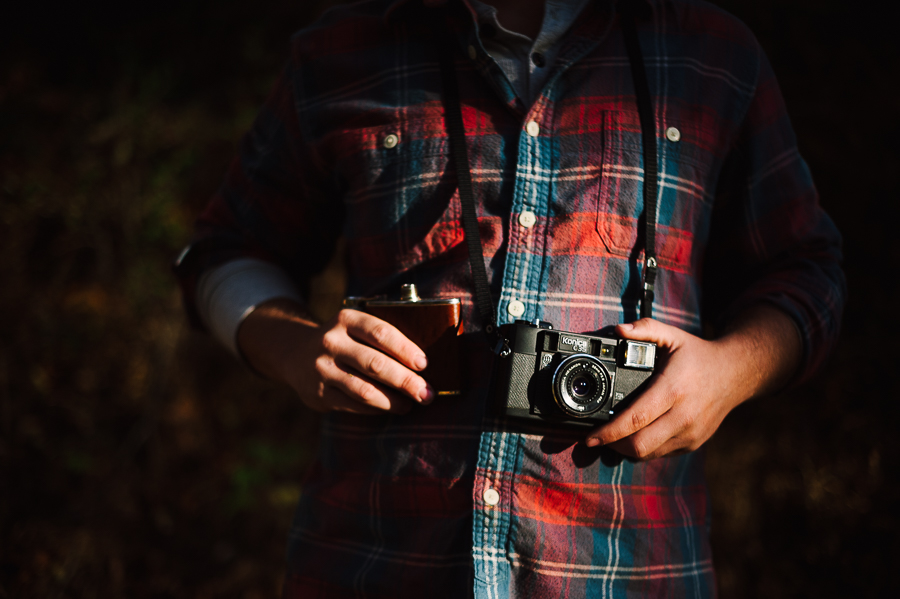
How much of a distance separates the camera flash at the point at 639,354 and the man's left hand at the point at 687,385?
0.03ft

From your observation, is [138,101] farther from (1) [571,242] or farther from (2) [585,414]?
(2) [585,414]

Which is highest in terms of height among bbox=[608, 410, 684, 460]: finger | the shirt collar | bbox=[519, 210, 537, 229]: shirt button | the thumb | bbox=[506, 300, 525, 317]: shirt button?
the shirt collar

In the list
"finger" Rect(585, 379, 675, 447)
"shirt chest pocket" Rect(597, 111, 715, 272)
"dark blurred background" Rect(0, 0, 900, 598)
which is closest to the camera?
"finger" Rect(585, 379, 675, 447)

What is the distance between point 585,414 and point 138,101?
2.30 meters

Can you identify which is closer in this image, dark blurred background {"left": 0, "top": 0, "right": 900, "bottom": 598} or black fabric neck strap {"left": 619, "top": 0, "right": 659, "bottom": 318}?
Answer: black fabric neck strap {"left": 619, "top": 0, "right": 659, "bottom": 318}

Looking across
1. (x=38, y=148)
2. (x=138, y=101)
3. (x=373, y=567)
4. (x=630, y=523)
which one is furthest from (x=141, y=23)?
(x=630, y=523)

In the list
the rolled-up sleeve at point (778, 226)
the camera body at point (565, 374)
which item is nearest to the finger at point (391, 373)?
the camera body at point (565, 374)

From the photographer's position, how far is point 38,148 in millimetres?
2178

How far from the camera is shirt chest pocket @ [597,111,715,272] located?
88cm

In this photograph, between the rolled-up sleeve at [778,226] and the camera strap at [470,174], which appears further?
the rolled-up sleeve at [778,226]

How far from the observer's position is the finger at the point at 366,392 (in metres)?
0.86

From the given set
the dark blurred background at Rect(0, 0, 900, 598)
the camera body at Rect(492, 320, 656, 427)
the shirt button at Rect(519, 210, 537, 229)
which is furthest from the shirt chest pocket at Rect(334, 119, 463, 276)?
the dark blurred background at Rect(0, 0, 900, 598)

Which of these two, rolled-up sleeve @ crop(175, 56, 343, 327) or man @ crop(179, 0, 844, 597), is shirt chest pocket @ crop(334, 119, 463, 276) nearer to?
man @ crop(179, 0, 844, 597)

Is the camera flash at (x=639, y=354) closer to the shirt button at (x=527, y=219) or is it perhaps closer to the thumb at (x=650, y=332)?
the thumb at (x=650, y=332)
